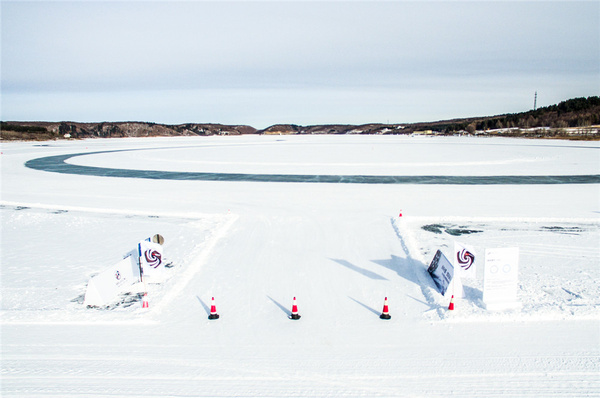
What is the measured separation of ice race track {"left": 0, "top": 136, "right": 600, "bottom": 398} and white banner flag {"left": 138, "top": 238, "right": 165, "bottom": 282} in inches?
11.0

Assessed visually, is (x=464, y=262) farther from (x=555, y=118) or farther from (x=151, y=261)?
(x=555, y=118)

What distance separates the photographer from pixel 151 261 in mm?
8156

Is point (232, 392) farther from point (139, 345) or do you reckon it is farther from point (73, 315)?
point (73, 315)

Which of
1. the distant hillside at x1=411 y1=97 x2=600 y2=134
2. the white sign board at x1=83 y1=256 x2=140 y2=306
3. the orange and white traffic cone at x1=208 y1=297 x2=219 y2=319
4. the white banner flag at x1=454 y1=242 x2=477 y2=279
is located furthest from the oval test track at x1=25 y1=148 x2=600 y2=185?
the distant hillside at x1=411 y1=97 x2=600 y2=134

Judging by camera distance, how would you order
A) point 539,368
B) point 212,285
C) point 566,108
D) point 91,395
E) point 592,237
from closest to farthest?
point 91,395 → point 539,368 → point 212,285 → point 592,237 → point 566,108

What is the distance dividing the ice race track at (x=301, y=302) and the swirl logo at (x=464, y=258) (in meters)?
0.61

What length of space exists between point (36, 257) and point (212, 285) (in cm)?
496

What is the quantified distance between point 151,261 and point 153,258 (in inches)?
2.8

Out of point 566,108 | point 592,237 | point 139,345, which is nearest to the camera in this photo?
point 139,345

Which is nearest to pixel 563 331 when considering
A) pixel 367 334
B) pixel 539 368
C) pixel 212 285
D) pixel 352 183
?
pixel 539 368

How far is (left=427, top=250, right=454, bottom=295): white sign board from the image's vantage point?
743 centimetres

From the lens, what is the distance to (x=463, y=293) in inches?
289

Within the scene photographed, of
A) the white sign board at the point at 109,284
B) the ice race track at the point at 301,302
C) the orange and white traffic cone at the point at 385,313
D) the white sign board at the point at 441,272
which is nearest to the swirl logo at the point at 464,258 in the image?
the white sign board at the point at 441,272

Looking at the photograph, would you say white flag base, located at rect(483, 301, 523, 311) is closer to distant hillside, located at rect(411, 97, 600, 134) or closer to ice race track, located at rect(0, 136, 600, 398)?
ice race track, located at rect(0, 136, 600, 398)
